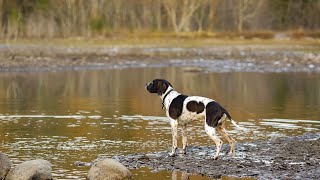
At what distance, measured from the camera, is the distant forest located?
65.4 metres

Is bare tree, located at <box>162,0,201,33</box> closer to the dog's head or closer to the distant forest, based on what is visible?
the distant forest

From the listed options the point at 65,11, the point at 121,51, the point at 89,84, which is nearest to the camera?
the point at 89,84

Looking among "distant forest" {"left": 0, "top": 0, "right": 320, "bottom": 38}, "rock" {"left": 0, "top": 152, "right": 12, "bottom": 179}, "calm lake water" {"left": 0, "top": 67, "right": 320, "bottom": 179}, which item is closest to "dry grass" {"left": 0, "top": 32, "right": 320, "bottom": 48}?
"distant forest" {"left": 0, "top": 0, "right": 320, "bottom": 38}

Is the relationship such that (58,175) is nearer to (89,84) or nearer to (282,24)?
(89,84)

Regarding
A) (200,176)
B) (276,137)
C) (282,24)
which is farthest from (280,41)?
(200,176)

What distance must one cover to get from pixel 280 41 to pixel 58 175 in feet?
188

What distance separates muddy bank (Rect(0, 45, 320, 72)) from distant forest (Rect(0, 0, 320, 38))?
945 centimetres

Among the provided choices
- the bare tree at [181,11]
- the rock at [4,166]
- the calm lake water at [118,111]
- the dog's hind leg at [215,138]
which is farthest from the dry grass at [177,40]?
the rock at [4,166]

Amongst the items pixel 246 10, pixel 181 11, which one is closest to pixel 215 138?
pixel 181 11

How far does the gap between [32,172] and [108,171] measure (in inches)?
47.5

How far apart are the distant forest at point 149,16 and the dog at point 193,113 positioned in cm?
4795

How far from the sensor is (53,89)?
31562 millimetres

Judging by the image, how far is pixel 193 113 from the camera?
1496cm

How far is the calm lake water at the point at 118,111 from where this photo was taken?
16.4 m
